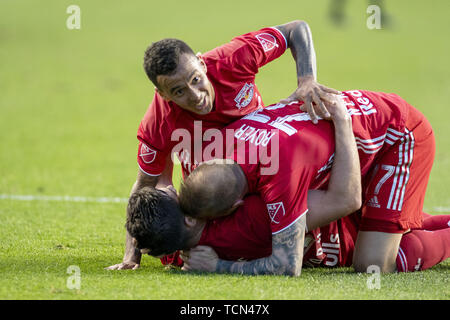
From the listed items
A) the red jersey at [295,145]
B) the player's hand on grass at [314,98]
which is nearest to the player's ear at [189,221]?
Answer: the red jersey at [295,145]

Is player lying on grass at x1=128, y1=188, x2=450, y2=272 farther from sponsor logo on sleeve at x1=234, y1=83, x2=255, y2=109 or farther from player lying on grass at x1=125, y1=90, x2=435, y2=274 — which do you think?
sponsor logo on sleeve at x1=234, y1=83, x2=255, y2=109

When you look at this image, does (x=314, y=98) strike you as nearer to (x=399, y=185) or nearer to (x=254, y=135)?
(x=254, y=135)

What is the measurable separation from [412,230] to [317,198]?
112 centimetres

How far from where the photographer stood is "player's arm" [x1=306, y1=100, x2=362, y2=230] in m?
4.55

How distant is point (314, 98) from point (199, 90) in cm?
83

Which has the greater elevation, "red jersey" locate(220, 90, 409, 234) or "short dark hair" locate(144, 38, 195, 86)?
"short dark hair" locate(144, 38, 195, 86)

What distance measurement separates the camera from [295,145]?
14.8ft

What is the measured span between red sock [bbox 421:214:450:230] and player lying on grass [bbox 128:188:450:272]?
0.36 meters

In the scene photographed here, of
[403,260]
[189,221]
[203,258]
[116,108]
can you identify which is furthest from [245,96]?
[116,108]

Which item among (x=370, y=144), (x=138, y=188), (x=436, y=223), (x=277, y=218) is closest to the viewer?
(x=277, y=218)

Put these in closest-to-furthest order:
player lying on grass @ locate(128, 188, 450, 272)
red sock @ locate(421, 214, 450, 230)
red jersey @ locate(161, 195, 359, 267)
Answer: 1. player lying on grass @ locate(128, 188, 450, 272)
2. red jersey @ locate(161, 195, 359, 267)
3. red sock @ locate(421, 214, 450, 230)

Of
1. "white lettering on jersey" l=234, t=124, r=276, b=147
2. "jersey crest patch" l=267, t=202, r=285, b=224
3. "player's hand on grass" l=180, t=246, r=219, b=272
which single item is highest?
"white lettering on jersey" l=234, t=124, r=276, b=147

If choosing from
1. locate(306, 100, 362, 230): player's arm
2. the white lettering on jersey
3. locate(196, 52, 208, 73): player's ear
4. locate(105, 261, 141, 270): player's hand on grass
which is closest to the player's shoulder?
locate(196, 52, 208, 73): player's ear

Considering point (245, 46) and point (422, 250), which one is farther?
point (245, 46)
